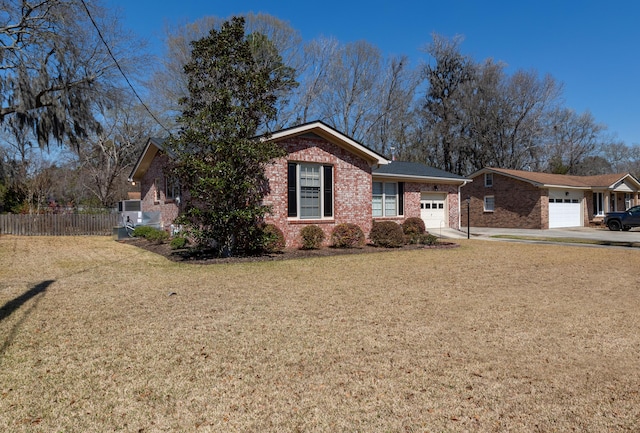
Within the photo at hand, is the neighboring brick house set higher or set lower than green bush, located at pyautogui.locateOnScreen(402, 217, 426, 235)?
A: higher

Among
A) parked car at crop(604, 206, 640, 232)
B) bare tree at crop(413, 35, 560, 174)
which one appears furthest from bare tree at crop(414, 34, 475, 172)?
parked car at crop(604, 206, 640, 232)

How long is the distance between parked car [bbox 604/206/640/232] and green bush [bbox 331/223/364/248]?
19.6 meters

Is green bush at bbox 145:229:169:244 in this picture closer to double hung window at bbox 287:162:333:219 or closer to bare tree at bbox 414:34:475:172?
double hung window at bbox 287:162:333:219

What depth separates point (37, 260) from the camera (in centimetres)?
1174

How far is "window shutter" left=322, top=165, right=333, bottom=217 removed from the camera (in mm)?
14922

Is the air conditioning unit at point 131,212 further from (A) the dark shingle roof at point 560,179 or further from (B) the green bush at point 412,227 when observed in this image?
(A) the dark shingle roof at point 560,179

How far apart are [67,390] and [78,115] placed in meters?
18.9

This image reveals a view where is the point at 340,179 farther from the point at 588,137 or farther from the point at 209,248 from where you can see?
the point at 588,137

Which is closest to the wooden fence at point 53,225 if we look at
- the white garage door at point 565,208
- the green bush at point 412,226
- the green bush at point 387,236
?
the green bush at point 387,236

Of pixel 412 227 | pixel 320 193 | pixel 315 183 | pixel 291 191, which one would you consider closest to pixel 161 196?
pixel 291 191

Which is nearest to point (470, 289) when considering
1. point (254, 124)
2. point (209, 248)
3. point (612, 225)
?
point (254, 124)

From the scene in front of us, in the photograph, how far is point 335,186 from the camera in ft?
49.6

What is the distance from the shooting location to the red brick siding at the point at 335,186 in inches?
547

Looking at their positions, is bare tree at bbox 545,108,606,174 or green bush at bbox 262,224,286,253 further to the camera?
bare tree at bbox 545,108,606,174
